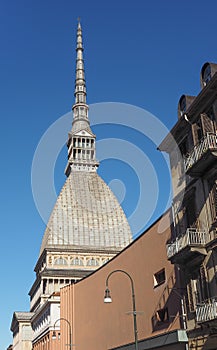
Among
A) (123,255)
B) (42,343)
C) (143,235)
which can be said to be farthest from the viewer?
(42,343)

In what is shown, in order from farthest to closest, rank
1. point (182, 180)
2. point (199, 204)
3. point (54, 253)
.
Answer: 1. point (54, 253)
2. point (182, 180)
3. point (199, 204)

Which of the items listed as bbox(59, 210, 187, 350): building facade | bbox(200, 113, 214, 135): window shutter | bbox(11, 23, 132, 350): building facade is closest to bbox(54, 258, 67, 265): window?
bbox(11, 23, 132, 350): building facade

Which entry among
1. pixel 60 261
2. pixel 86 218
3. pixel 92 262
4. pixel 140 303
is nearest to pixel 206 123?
pixel 140 303

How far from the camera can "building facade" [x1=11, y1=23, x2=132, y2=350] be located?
119m

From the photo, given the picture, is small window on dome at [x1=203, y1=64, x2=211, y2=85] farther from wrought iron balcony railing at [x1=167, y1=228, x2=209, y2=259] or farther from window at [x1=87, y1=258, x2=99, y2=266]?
window at [x1=87, y1=258, x2=99, y2=266]

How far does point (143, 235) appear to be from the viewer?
41.4 m

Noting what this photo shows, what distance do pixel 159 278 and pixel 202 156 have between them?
44.4ft

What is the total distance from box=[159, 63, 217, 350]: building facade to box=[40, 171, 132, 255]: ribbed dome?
3872 inches

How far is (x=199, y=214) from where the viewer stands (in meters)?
30.0

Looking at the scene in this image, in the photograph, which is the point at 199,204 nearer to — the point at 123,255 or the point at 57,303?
the point at 123,255

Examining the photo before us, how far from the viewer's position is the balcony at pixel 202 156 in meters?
27.4

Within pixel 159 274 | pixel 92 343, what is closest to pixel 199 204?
pixel 159 274

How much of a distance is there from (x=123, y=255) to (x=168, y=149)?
1438 cm

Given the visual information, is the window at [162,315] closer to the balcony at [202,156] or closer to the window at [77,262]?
the balcony at [202,156]
